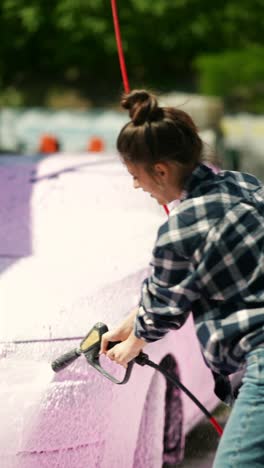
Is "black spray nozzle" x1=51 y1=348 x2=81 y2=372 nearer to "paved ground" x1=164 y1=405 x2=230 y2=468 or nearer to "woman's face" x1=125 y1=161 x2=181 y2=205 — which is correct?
"woman's face" x1=125 y1=161 x2=181 y2=205

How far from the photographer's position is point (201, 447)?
368 centimetres

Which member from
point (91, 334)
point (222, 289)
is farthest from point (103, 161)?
point (222, 289)

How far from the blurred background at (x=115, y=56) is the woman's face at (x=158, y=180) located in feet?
21.0

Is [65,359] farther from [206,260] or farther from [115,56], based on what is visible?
[115,56]

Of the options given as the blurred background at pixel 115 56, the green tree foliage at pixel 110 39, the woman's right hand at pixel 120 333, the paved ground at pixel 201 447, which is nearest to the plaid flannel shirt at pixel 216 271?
the woman's right hand at pixel 120 333

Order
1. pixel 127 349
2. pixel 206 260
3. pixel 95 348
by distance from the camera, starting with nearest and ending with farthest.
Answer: pixel 206 260, pixel 127 349, pixel 95 348

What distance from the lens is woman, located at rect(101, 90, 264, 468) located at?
243 centimetres

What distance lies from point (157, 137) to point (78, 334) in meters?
0.79

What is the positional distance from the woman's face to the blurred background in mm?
6399

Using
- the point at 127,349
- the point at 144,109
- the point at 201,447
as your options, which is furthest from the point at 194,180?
the point at 201,447

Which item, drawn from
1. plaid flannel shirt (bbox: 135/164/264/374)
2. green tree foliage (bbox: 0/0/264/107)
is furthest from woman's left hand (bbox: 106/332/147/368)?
green tree foliage (bbox: 0/0/264/107)

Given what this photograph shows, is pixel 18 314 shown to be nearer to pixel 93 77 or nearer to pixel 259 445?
pixel 259 445

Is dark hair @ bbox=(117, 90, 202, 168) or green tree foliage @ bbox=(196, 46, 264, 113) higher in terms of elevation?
dark hair @ bbox=(117, 90, 202, 168)

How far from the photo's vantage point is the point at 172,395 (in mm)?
3432
